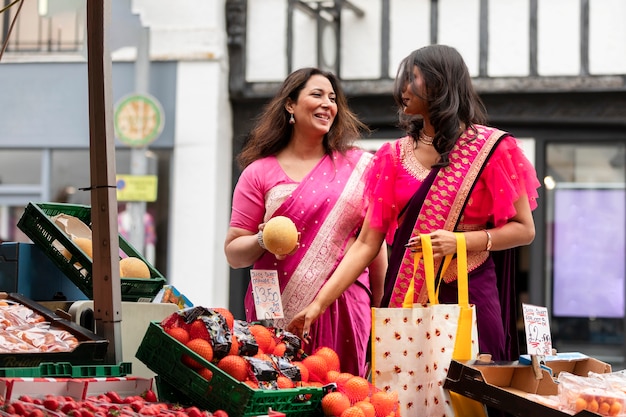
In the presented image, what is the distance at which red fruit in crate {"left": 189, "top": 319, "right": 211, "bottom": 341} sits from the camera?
9.41 feet

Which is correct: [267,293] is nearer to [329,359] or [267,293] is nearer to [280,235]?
[280,235]

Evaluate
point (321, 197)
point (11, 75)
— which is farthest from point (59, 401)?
point (11, 75)

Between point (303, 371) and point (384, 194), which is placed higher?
point (384, 194)

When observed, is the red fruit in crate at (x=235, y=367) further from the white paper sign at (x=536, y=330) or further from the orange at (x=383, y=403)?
the white paper sign at (x=536, y=330)

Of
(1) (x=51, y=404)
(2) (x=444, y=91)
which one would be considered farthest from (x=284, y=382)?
(2) (x=444, y=91)

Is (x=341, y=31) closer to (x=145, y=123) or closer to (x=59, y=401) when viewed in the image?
(x=145, y=123)

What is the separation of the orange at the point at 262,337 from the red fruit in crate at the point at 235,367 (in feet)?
0.76

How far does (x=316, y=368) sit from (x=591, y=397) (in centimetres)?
83

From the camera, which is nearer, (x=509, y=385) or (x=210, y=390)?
(x=210, y=390)

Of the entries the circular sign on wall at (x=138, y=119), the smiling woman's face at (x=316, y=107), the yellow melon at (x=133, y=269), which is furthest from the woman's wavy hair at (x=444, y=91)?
the circular sign on wall at (x=138, y=119)

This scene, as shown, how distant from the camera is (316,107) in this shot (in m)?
4.14

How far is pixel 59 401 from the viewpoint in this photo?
2.56 m

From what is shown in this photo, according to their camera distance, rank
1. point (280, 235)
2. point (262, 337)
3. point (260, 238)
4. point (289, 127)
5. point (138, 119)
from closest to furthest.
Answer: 1. point (262, 337)
2. point (280, 235)
3. point (260, 238)
4. point (289, 127)
5. point (138, 119)

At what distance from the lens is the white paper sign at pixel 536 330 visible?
9.52 feet
